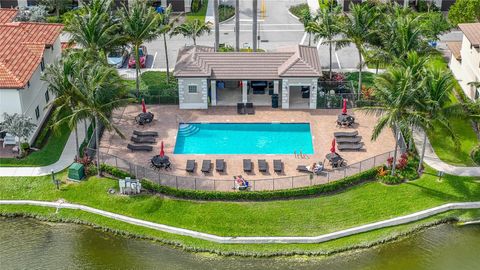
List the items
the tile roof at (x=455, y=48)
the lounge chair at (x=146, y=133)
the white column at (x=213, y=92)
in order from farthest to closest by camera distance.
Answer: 1. the tile roof at (x=455, y=48)
2. the white column at (x=213, y=92)
3. the lounge chair at (x=146, y=133)

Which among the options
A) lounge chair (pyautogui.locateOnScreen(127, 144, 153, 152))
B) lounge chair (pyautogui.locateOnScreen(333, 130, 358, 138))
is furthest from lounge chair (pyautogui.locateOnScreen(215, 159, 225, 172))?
lounge chair (pyautogui.locateOnScreen(333, 130, 358, 138))

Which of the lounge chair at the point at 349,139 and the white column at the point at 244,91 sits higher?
the white column at the point at 244,91

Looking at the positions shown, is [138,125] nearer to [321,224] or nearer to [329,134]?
[329,134]

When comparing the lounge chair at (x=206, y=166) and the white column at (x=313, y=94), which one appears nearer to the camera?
the lounge chair at (x=206, y=166)

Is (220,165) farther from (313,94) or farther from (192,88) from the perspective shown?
(313,94)

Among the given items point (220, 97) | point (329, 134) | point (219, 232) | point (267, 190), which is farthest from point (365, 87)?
point (219, 232)

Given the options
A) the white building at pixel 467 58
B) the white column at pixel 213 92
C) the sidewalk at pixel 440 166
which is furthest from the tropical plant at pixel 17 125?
the white building at pixel 467 58

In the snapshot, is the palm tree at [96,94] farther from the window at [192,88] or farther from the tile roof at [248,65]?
the window at [192,88]
